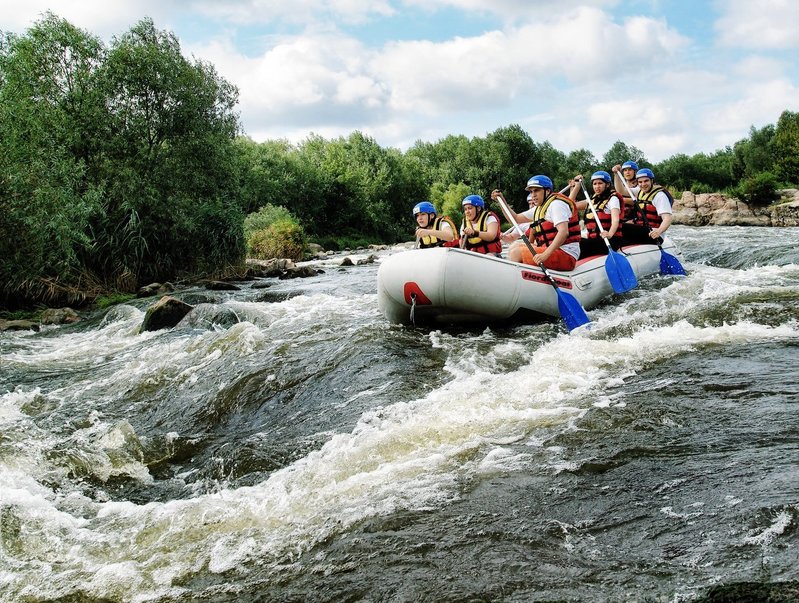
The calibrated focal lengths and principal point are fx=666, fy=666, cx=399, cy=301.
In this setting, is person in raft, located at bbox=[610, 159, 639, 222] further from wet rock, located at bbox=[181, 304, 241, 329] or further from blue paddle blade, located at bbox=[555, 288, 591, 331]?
wet rock, located at bbox=[181, 304, 241, 329]

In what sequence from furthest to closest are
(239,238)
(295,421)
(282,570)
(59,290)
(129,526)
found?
(239,238)
(59,290)
(295,421)
(129,526)
(282,570)

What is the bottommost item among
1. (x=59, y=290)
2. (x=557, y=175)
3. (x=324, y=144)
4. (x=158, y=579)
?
(x=158, y=579)

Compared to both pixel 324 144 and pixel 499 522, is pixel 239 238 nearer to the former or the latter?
pixel 499 522

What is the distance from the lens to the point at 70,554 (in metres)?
3.40

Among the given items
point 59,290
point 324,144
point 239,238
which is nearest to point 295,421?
point 59,290

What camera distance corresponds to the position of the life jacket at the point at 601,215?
9.95 meters

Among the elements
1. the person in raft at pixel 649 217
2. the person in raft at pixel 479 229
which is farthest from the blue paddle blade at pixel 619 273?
the person in raft at pixel 649 217

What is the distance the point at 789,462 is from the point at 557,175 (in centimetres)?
5911

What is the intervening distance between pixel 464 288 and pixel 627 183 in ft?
20.5

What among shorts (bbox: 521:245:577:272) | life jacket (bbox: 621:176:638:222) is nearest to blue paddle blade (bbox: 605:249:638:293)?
shorts (bbox: 521:245:577:272)

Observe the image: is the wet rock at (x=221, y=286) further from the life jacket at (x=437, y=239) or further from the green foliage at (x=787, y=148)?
the green foliage at (x=787, y=148)

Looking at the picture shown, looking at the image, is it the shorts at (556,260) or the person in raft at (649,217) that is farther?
the person in raft at (649,217)

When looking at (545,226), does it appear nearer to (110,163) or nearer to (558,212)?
(558,212)

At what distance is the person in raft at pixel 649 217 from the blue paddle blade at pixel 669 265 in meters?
0.25
